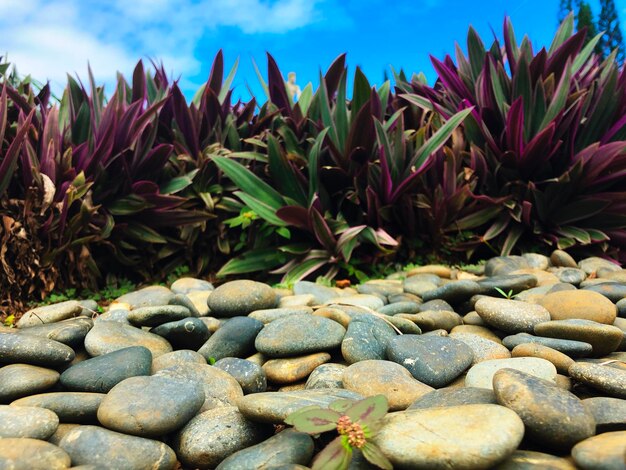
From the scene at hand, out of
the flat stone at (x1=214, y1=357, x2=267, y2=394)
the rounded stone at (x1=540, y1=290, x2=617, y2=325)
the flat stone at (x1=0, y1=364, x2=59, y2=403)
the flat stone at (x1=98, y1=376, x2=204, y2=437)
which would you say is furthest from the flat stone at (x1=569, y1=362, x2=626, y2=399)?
the flat stone at (x1=0, y1=364, x2=59, y2=403)

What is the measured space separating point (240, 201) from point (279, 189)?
0.28 m

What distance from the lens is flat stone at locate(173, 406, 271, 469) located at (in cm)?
141

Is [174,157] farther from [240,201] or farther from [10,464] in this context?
[10,464]

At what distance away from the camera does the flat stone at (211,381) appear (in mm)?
1668

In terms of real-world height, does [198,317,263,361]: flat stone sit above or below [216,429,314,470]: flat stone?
above

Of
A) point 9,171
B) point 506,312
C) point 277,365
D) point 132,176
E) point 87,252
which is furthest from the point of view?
point 132,176

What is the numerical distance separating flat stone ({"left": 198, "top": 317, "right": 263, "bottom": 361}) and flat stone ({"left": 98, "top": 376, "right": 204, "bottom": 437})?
A: 1.62 ft

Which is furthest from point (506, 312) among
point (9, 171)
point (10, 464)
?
point (9, 171)

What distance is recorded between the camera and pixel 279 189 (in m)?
3.57

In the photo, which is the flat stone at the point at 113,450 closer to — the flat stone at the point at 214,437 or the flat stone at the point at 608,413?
the flat stone at the point at 214,437

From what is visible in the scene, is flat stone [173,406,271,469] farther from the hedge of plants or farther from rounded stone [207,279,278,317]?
the hedge of plants

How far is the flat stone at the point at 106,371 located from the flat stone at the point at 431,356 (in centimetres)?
83

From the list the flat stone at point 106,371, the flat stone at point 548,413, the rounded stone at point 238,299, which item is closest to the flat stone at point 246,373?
the flat stone at point 106,371

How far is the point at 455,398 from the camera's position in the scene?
1474 mm
